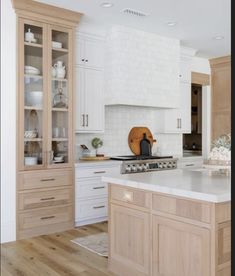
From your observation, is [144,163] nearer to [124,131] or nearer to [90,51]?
[124,131]

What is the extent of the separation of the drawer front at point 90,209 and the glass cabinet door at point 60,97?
0.62m

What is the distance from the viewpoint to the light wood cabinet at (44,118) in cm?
374

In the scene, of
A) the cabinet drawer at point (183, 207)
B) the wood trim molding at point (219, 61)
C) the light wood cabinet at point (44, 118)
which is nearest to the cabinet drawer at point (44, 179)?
the light wood cabinet at point (44, 118)

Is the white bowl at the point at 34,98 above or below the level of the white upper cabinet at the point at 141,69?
below

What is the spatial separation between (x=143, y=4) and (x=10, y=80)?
1.85 metres

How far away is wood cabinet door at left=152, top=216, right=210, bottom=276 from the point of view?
80.4 inches

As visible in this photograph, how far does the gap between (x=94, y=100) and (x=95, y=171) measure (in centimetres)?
106

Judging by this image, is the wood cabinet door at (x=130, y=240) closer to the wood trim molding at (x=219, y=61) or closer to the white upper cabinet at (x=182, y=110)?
the white upper cabinet at (x=182, y=110)

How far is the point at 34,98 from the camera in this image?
3.90 m

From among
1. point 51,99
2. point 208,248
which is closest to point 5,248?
point 51,99

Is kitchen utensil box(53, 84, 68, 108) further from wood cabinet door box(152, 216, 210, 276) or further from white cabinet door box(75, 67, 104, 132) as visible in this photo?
wood cabinet door box(152, 216, 210, 276)

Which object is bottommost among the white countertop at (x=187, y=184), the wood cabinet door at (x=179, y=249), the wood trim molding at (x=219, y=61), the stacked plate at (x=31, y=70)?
the wood cabinet door at (x=179, y=249)

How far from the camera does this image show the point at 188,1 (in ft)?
12.4

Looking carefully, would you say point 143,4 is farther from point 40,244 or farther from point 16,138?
point 40,244
